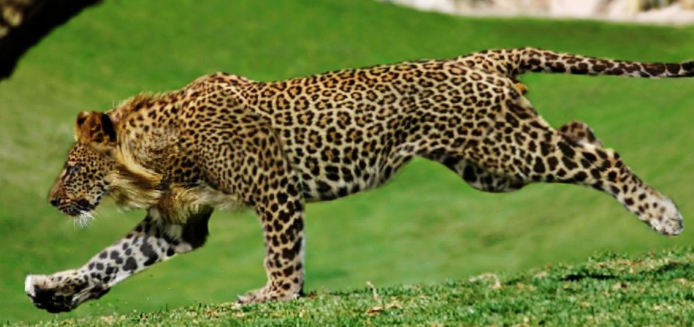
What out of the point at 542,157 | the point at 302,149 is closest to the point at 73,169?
the point at 302,149

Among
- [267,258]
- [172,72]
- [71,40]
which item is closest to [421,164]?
[172,72]

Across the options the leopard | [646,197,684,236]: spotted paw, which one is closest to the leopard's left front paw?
the leopard

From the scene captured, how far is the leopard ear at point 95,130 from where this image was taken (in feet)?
36.4

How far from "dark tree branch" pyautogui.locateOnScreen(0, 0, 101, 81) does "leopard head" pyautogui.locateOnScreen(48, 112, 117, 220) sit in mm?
9400

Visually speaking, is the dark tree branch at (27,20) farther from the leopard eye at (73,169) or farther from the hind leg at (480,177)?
the hind leg at (480,177)

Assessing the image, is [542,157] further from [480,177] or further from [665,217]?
[665,217]

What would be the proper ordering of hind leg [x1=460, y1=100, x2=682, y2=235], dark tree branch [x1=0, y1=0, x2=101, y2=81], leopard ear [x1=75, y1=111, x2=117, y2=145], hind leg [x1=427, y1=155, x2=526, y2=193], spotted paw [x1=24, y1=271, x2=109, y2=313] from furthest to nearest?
dark tree branch [x1=0, y1=0, x2=101, y2=81] < spotted paw [x1=24, y1=271, x2=109, y2=313] < leopard ear [x1=75, y1=111, x2=117, y2=145] < hind leg [x1=427, y1=155, x2=526, y2=193] < hind leg [x1=460, y1=100, x2=682, y2=235]

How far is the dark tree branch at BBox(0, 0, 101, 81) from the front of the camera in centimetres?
2045

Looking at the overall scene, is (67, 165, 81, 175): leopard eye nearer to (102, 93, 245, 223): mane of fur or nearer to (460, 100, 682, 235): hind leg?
(102, 93, 245, 223): mane of fur

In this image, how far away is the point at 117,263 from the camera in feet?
37.1

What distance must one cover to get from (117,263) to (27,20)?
10665 mm

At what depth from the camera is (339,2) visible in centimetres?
2211

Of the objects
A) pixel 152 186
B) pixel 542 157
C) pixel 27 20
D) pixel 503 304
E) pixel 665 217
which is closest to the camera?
pixel 503 304

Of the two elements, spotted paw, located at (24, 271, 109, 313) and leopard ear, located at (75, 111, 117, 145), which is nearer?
leopard ear, located at (75, 111, 117, 145)
